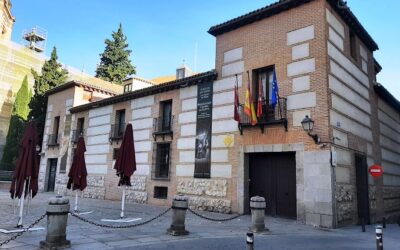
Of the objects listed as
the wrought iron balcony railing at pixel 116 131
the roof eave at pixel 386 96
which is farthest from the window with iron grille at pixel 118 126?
the roof eave at pixel 386 96

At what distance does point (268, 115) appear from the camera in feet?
44.2

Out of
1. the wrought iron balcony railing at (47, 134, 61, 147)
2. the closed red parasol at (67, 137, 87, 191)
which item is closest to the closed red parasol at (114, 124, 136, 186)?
the closed red parasol at (67, 137, 87, 191)

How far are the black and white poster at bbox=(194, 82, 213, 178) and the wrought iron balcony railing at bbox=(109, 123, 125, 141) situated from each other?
259 inches

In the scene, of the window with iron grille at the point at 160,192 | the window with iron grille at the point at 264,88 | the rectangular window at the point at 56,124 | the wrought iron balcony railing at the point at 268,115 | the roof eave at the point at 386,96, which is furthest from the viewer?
the rectangular window at the point at 56,124

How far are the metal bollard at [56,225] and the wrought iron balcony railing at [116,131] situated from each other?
537 inches

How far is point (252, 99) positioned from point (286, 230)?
578 centimetres

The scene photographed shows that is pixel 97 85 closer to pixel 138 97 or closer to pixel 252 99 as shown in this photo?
pixel 138 97

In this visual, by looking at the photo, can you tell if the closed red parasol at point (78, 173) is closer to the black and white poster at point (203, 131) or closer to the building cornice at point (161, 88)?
the black and white poster at point (203, 131)

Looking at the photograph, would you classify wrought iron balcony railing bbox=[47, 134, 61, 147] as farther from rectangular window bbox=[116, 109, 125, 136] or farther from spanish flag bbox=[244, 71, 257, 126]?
spanish flag bbox=[244, 71, 257, 126]

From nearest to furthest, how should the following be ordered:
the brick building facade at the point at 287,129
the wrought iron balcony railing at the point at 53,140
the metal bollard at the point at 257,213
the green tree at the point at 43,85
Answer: the metal bollard at the point at 257,213, the brick building facade at the point at 287,129, the wrought iron balcony railing at the point at 53,140, the green tree at the point at 43,85

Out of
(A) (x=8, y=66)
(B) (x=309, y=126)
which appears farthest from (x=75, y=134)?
(A) (x=8, y=66)

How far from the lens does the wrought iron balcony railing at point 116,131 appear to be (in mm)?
20578

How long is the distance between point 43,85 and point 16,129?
22.4 ft

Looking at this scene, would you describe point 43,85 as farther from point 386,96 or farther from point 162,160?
point 386,96
